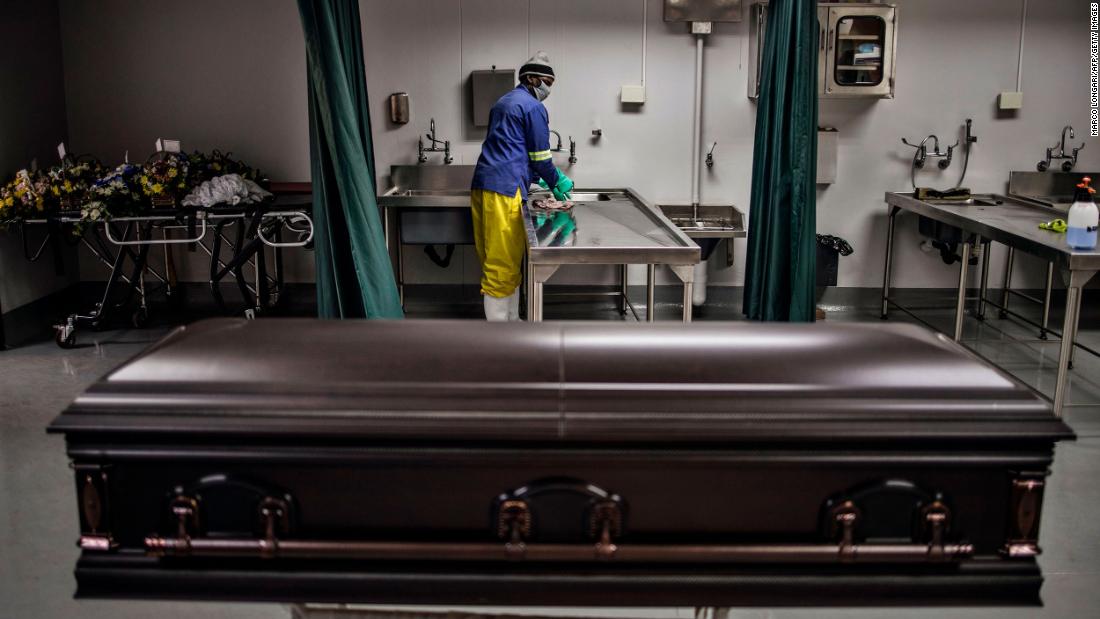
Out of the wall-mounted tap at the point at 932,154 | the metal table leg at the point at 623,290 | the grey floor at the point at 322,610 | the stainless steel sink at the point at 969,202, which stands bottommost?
the grey floor at the point at 322,610

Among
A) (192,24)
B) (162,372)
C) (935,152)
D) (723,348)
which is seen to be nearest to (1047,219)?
(935,152)

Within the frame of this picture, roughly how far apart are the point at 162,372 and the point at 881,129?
18.7 feet

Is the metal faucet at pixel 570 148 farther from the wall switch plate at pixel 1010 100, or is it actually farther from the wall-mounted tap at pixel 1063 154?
the wall-mounted tap at pixel 1063 154

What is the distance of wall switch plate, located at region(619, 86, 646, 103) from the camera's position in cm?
628

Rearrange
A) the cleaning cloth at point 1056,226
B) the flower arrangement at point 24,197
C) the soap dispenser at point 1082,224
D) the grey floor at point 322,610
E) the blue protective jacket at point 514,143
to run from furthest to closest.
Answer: the flower arrangement at point 24,197 < the blue protective jacket at point 514,143 < the cleaning cloth at point 1056,226 < the soap dispenser at point 1082,224 < the grey floor at point 322,610

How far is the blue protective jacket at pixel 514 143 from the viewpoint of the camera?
5.18 m

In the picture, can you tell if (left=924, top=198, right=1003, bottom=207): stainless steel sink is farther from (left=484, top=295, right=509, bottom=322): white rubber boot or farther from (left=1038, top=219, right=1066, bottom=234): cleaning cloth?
(left=484, top=295, right=509, bottom=322): white rubber boot

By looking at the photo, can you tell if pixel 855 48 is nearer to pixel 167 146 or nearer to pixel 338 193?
pixel 338 193

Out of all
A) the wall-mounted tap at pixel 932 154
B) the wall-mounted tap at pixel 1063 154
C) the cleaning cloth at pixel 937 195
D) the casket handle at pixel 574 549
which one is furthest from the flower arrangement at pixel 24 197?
the wall-mounted tap at pixel 1063 154

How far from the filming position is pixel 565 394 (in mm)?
1649

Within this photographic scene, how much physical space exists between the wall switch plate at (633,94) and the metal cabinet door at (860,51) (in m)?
1.19

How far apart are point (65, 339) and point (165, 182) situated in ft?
3.53

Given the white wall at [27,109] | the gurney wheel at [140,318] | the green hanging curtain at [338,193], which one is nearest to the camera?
the green hanging curtain at [338,193]

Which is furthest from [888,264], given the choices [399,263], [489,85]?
[399,263]
